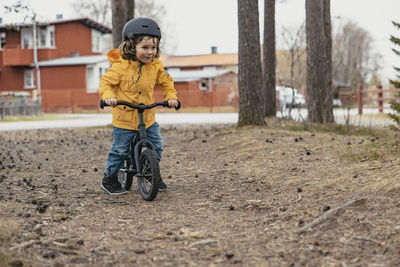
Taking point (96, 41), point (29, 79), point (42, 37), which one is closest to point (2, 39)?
point (42, 37)

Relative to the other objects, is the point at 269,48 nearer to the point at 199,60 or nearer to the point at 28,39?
the point at 28,39

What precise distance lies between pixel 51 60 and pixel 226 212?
39.8 metres

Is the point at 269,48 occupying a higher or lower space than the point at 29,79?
lower

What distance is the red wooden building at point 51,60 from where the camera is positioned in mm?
41656

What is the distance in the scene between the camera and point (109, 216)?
16.5 ft

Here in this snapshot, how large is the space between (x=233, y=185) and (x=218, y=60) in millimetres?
54591

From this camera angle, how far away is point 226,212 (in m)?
5.07

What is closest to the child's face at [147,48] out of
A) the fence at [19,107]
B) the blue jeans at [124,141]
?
the blue jeans at [124,141]

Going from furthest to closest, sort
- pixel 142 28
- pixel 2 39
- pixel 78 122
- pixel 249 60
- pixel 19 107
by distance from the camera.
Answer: pixel 2 39, pixel 19 107, pixel 78 122, pixel 249 60, pixel 142 28

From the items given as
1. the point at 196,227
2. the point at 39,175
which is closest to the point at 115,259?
the point at 196,227

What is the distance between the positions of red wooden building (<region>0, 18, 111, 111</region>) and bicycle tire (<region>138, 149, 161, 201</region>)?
1364 inches

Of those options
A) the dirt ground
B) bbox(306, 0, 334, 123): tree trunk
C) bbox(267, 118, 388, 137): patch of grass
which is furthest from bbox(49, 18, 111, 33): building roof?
the dirt ground

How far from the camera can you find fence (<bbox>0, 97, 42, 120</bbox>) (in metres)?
25.7

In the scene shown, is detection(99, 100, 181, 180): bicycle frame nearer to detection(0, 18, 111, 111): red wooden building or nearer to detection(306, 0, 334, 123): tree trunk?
detection(306, 0, 334, 123): tree trunk
